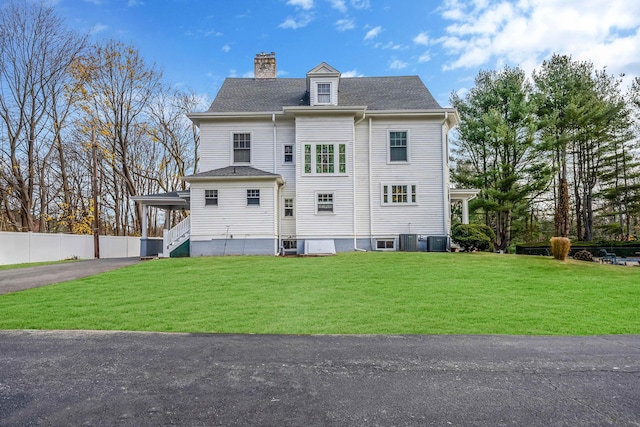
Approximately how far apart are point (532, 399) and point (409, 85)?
20.9m

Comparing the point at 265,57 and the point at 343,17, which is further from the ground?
the point at 265,57

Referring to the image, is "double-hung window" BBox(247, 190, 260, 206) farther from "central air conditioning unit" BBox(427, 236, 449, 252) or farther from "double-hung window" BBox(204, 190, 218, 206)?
"central air conditioning unit" BBox(427, 236, 449, 252)

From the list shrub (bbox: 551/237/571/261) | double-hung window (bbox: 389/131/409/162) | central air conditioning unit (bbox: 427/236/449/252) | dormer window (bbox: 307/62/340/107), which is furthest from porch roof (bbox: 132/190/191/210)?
shrub (bbox: 551/237/571/261)

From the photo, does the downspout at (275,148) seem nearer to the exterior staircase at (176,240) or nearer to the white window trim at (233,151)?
the white window trim at (233,151)


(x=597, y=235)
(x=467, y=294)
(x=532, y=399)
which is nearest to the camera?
(x=532, y=399)

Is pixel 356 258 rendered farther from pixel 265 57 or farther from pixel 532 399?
pixel 265 57

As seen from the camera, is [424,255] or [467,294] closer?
[467,294]

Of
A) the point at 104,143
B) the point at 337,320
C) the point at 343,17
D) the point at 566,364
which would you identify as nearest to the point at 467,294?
the point at 337,320

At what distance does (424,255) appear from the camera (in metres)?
15.8

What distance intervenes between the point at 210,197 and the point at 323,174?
5.40m

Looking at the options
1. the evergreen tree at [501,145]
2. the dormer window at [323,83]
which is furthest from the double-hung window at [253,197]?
the evergreen tree at [501,145]

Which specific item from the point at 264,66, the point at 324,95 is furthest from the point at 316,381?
the point at 264,66

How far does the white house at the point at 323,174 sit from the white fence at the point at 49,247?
19.0 feet

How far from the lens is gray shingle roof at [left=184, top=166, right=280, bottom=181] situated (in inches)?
683
